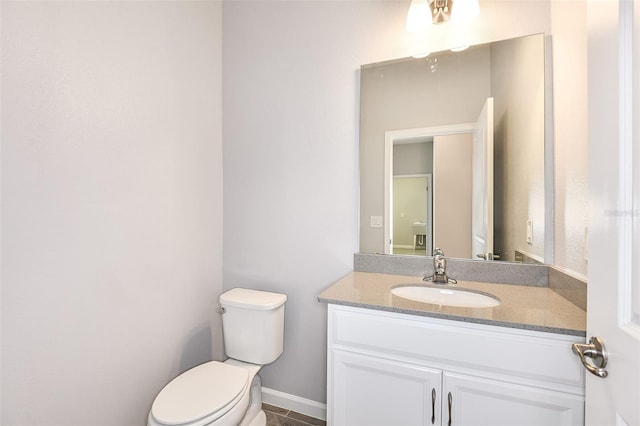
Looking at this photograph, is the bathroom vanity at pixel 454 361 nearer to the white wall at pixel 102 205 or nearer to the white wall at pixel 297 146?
the white wall at pixel 297 146

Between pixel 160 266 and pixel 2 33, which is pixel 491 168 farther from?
pixel 2 33

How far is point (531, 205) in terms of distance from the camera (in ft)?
4.43

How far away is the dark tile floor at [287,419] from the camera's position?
66.3 inches

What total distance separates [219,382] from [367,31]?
1929 millimetres

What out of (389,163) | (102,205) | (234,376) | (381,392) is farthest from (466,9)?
(234,376)

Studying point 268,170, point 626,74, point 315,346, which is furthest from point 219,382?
point 626,74

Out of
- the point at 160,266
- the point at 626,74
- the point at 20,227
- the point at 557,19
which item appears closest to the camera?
the point at 626,74

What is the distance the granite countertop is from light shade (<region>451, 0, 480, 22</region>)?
127cm

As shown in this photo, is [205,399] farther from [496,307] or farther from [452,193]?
[452,193]

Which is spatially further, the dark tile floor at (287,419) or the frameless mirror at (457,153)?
the dark tile floor at (287,419)

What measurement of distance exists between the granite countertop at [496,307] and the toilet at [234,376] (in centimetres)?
51

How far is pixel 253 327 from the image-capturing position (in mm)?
1574

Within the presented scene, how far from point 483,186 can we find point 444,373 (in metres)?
0.91

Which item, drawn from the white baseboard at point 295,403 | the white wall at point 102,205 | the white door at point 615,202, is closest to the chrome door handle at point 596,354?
the white door at point 615,202
